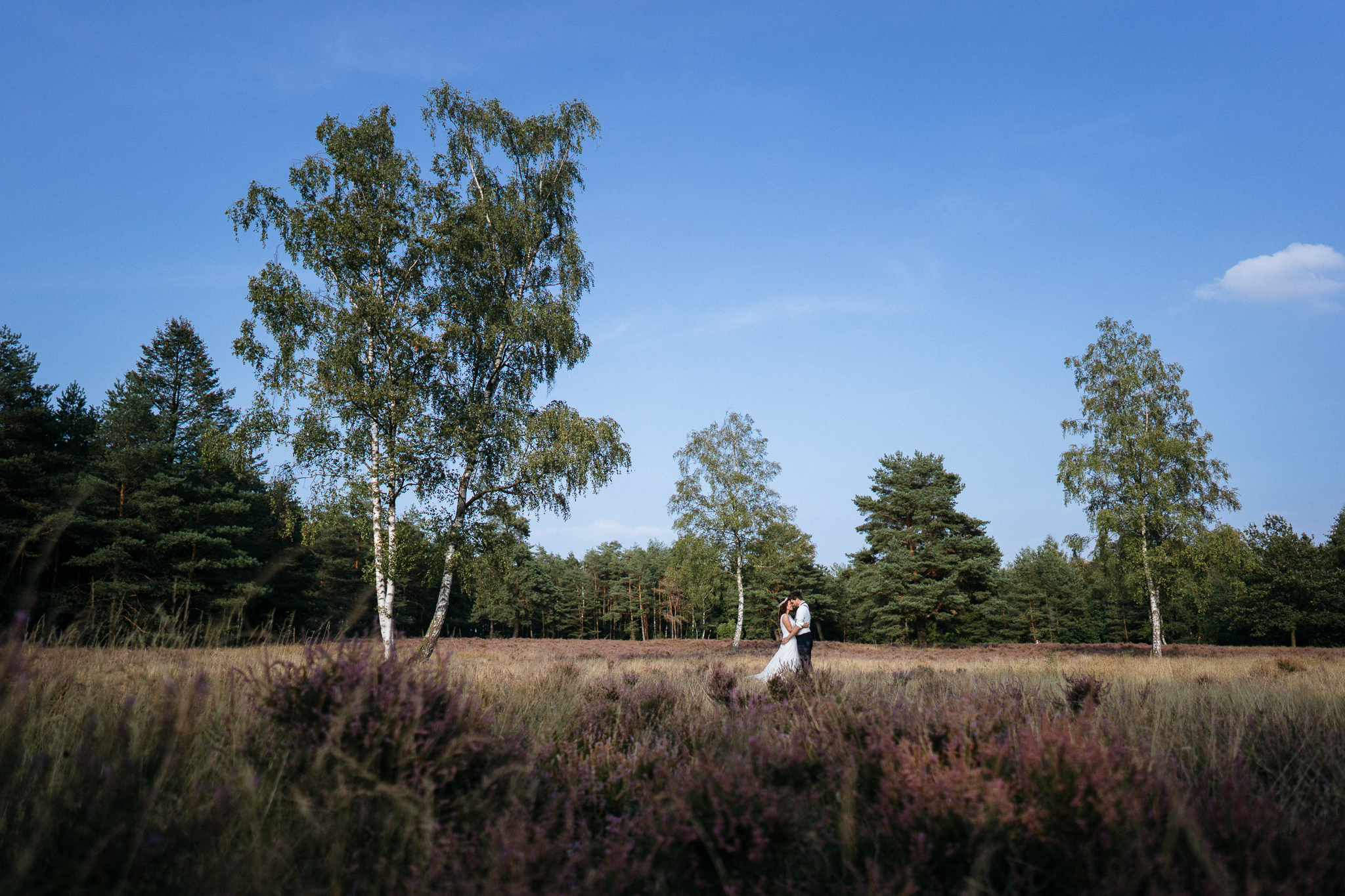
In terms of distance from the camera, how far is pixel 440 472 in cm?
1423

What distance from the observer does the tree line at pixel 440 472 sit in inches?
535

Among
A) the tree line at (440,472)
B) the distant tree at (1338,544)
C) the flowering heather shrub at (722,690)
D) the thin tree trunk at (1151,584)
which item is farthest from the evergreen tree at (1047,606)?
the flowering heather shrub at (722,690)

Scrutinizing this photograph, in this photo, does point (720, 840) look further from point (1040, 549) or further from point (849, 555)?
point (1040, 549)

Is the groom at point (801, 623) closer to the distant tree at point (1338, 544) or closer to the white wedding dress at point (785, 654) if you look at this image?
the white wedding dress at point (785, 654)

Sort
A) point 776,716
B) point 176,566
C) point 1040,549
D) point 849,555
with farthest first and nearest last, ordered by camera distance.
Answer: point 1040,549
point 849,555
point 176,566
point 776,716

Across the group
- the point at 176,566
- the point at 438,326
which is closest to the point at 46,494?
the point at 176,566

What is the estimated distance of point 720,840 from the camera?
8.11 feet

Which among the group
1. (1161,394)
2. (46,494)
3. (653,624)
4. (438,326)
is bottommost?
(653,624)

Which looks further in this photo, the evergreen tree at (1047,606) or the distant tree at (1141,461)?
the evergreen tree at (1047,606)

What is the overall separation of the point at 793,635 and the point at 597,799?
757cm

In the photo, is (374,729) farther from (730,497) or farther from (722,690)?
(730,497)

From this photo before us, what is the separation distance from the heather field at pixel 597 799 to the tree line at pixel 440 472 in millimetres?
779

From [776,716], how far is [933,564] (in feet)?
129

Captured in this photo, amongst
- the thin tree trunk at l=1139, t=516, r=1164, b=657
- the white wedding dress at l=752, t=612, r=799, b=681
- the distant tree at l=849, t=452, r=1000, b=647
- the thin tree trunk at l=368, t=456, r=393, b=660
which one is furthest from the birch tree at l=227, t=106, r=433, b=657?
the distant tree at l=849, t=452, r=1000, b=647
